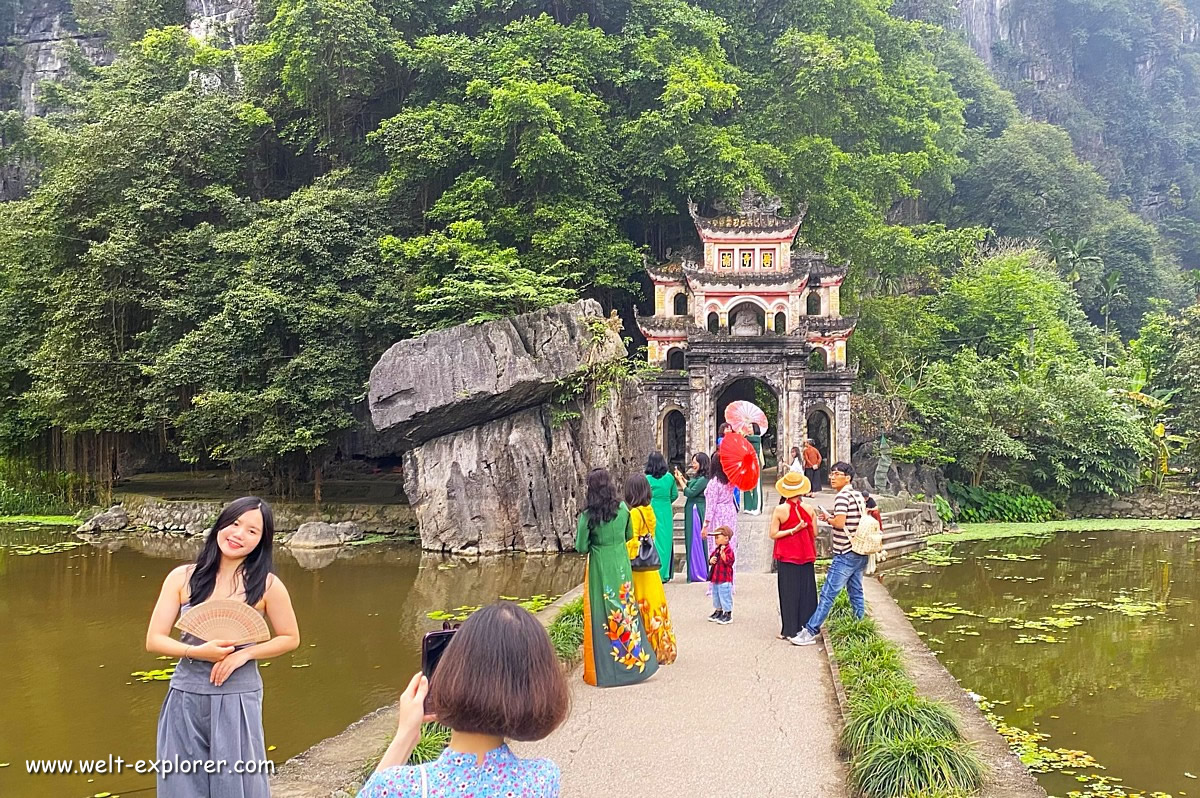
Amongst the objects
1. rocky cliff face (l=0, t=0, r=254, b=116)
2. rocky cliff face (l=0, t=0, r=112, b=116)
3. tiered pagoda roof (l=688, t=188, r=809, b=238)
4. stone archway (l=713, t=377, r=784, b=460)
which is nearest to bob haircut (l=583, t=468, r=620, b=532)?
tiered pagoda roof (l=688, t=188, r=809, b=238)

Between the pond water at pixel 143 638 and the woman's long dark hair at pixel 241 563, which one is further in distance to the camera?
the pond water at pixel 143 638

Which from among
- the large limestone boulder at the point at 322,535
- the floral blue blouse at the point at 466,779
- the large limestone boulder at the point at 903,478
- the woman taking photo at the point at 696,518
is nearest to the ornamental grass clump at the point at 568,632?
the woman taking photo at the point at 696,518

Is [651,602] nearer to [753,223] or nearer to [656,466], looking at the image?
[656,466]

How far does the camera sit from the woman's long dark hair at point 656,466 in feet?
25.7

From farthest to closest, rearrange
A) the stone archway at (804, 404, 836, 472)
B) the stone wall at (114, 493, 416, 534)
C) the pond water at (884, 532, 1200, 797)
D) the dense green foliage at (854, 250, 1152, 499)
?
the stone archway at (804, 404, 836, 472) → the dense green foliage at (854, 250, 1152, 499) → the stone wall at (114, 493, 416, 534) → the pond water at (884, 532, 1200, 797)

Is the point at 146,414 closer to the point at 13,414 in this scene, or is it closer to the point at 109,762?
the point at 13,414

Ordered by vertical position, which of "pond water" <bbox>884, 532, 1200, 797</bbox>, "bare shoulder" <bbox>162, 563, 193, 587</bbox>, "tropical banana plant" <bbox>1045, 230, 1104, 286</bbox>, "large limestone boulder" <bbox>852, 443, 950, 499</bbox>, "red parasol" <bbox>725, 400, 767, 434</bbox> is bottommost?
"pond water" <bbox>884, 532, 1200, 797</bbox>

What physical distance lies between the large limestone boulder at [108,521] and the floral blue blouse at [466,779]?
19.2 metres

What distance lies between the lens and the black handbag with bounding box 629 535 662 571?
6.28 metres

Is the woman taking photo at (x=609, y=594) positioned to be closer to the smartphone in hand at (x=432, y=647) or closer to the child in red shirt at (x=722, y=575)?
the child in red shirt at (x=722, y=575)

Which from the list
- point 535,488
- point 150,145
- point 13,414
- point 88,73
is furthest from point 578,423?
point 88,73

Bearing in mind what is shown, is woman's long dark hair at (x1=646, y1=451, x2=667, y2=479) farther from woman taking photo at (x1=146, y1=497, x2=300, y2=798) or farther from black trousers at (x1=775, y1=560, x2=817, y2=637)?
woman taking photo at (x1=146, y1=497, x2=300, y2=798)

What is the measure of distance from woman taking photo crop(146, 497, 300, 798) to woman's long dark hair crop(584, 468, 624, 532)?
277 cm

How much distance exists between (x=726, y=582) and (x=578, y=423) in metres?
8.94
